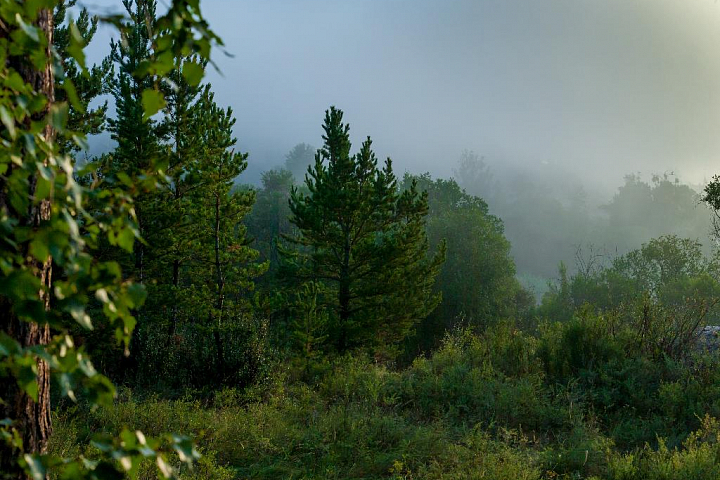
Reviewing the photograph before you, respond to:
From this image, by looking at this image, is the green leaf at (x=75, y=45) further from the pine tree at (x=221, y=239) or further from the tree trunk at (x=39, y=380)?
the pine tree at (x=221, y=239)

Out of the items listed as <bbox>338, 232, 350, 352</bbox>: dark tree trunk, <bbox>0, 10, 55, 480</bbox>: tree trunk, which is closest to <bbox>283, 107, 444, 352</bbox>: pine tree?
<bbox>338, 232, 350, 352</bbox>: dark tree trunk

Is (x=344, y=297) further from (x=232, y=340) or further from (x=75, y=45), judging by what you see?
(x=75, y=45)

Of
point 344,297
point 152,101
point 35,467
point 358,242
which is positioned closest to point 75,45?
point 152,101

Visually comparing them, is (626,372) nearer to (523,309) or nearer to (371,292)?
(371,292)

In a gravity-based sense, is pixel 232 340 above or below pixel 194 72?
below

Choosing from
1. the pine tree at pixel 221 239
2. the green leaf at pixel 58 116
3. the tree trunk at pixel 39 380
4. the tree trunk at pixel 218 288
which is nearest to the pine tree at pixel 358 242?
the pine tree at pixel 221 239

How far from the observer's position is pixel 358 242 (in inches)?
634

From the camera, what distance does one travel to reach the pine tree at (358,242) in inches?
593

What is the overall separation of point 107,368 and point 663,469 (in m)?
11.9

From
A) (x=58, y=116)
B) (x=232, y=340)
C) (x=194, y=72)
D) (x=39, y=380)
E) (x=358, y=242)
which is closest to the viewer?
(x=58, y=116)

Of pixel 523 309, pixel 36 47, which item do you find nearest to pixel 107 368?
pixel 36 47

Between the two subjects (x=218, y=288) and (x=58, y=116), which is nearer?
(x=58, y=116)

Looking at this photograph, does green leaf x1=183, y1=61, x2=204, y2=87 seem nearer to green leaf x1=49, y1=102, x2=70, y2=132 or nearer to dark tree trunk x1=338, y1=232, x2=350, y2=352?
green leaf x1=49, y1=102, x2=70, y2=132

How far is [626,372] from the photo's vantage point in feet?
27.1
